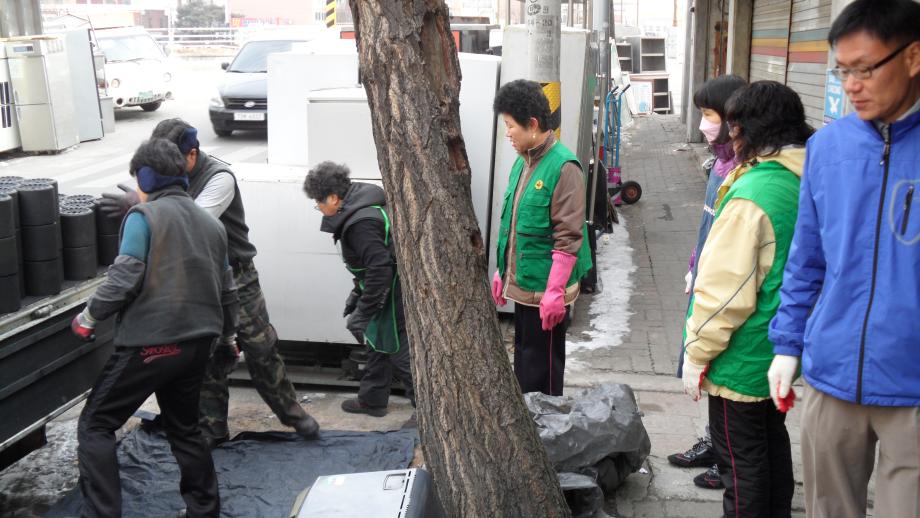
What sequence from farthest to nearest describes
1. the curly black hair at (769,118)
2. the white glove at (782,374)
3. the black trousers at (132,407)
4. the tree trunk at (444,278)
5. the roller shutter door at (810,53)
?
the roller shutter door at (810,53) → the black trousers at (132,407) → the curly black hair at (769,118) → the tree trunk at (444,278) → the white glove at (782,374)

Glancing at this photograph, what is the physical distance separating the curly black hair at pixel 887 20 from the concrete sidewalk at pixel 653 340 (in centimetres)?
229

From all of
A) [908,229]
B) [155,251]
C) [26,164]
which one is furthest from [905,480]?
[26,164]

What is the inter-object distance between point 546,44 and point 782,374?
325 cm

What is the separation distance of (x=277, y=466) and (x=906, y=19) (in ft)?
11.8

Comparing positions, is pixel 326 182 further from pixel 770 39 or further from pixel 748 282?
pixel 770 39

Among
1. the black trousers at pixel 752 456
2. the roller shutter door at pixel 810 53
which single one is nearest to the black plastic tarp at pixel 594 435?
the black trousers at pixel 752 456

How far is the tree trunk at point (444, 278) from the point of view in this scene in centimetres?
302

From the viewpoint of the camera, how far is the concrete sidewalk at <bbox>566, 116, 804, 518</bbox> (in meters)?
4.26

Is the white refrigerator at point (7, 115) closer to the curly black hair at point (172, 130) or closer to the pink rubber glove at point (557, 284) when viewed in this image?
Result: the curly black hair at point (172, 130)

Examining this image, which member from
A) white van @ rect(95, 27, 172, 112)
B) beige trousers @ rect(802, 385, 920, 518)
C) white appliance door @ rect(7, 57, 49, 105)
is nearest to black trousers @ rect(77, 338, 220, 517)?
beige trousers @ rect(802, 385, 920, 518)

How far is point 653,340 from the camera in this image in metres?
6.56

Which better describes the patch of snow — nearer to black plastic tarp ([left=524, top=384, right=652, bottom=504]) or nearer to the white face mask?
black plastic tarp ([left=524, top=384, right=652, bottom=504])

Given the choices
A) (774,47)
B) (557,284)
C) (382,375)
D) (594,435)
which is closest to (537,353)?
(557,284)

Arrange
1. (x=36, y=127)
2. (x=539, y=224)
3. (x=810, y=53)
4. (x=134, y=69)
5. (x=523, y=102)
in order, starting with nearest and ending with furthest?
(x=523, y=102), (x=539, y=224), (x=810, y=53), (x=36, y=127), (x=134, y=69)
